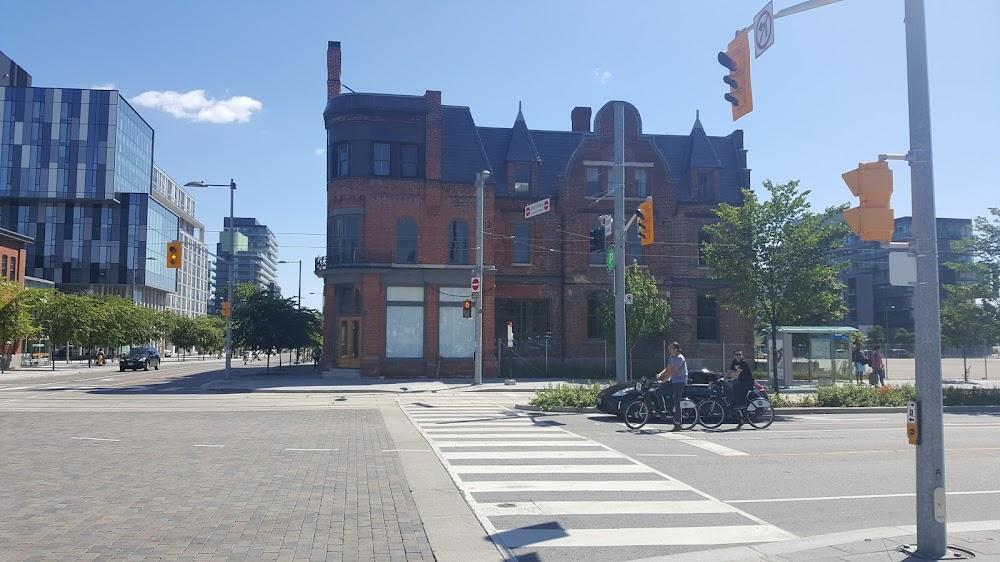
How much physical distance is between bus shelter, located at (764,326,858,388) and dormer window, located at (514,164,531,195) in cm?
1560

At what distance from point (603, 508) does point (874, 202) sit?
435 centimetres

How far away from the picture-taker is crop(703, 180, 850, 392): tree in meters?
23.5

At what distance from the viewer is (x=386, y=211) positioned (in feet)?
121

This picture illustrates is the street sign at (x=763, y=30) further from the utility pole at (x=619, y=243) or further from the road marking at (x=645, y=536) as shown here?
the utility pole at (x=619, y=243)

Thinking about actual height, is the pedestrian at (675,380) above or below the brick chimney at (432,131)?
below

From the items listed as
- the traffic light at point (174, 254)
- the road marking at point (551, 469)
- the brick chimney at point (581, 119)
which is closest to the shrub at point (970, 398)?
the road marking at point (551, 469)

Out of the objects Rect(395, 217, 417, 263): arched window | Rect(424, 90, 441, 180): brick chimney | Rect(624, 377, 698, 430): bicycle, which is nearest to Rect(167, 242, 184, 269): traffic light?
Rect(395, 217, 417, 263): arched window

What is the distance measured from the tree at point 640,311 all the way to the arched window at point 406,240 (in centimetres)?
1020

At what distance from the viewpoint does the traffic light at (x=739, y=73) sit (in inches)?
428

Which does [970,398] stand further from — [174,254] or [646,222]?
[174,254]

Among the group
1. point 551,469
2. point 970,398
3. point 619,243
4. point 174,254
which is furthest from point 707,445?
point 174,254

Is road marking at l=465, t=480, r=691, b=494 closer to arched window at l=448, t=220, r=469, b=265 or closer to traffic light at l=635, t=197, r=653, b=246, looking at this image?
traffic light at l=635, t=197, r=653, b=246

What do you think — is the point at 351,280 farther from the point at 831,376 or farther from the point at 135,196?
the point at 135,196

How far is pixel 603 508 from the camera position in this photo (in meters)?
8.61
